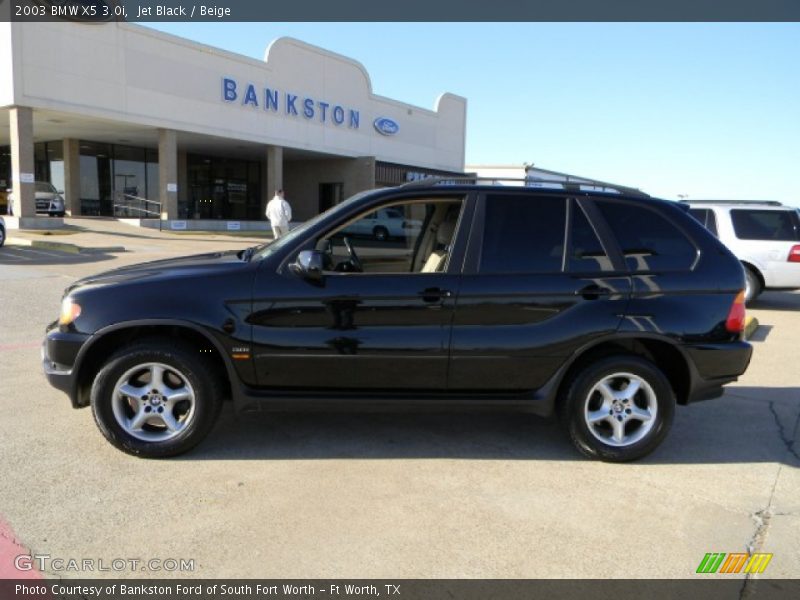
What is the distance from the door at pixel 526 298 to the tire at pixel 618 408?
23 cm

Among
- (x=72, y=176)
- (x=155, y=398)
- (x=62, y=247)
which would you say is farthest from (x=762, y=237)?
(x=72, y=176)

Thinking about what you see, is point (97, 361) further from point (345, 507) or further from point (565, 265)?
point (565, 265)

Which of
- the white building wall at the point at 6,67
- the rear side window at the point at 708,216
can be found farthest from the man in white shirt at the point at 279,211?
the white building wall at the point at 6,67

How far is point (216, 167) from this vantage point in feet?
121

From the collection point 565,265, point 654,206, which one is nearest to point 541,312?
point 565,265

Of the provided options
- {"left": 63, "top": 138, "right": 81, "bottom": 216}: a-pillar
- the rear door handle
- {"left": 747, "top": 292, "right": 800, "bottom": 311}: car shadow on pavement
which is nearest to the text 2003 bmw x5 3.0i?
the rear door handle

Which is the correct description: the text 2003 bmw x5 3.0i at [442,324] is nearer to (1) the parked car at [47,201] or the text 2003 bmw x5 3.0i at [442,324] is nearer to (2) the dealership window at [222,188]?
(1) the parked car at [47,201]

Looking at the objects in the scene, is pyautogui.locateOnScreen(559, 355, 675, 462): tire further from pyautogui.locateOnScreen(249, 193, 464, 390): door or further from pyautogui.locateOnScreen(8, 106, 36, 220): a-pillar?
pyautogui.locateOnScreen(8, 106, 36, 220): a-pillar

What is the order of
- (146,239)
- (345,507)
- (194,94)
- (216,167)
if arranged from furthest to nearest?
(216,167), (194,94), (146,239), (345,507)

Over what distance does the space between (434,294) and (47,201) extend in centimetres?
2393

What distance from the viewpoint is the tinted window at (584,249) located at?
394 centimetres

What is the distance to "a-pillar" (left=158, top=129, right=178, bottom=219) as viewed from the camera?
25.0 meters

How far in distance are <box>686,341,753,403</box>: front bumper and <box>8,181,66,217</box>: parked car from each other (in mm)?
24854

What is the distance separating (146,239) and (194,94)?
26.5 feet
